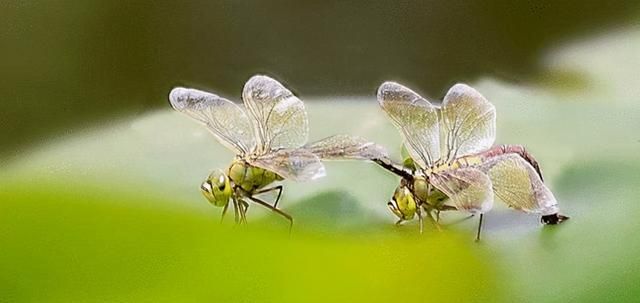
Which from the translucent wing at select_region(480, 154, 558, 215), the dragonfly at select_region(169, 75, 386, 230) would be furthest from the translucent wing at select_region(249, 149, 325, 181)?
the translucent wing at select_region(480, 154, 558, 215)

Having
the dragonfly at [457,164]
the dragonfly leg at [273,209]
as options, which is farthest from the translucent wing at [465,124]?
the dragonfly leg at [273,209]

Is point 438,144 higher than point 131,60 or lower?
lower

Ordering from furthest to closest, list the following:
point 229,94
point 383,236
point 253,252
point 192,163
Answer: point 229,94 < point 192,163 < point 383,236 < point 253,252

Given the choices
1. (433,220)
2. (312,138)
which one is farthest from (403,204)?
(312,138)

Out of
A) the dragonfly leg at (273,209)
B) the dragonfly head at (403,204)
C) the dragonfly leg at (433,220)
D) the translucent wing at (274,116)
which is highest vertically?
the translucent wing at (274,116)

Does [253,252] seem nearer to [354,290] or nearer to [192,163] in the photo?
[354,290]

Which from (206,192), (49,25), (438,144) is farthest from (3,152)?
(438,144)

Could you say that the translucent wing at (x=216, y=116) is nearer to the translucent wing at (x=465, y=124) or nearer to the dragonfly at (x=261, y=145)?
the dragonfly at (x=261, y=145)

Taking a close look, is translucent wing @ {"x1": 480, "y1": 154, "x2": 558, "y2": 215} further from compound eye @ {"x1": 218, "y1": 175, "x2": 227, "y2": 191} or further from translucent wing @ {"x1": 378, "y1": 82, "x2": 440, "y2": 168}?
compound eye @ {"x1": 218, "y1": 175, "x2": 227, "y2": 191}
